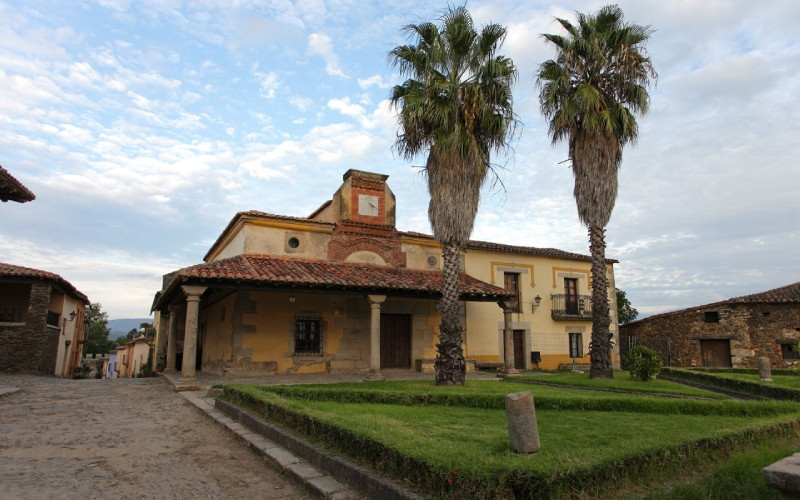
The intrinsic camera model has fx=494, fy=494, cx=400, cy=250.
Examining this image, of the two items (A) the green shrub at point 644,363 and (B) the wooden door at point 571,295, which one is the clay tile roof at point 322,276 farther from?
(B) the wooden door at point 571,295

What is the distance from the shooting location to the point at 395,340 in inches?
724

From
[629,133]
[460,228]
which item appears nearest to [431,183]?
[460,228]

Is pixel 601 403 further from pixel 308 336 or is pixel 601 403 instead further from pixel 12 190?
pixel 12 190

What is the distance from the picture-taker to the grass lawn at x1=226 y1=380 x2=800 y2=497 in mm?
3572

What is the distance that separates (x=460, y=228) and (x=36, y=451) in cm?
924

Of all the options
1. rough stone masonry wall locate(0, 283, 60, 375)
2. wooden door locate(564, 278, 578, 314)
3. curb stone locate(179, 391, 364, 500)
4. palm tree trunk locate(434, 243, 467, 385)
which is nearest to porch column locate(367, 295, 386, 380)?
palm tree trunk locate(434, 243, 467, 385)

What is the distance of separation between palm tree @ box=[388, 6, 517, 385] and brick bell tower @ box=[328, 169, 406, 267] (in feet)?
17.4

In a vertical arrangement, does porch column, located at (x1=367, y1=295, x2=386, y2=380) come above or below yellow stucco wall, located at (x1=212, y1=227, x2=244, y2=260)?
below

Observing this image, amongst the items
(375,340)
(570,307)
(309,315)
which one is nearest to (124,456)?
(375,340)

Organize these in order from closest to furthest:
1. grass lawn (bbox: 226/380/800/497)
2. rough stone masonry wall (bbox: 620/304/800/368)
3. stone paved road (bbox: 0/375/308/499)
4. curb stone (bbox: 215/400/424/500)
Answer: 1. grass lawn (bbox: 226/380/800/497)
2. curb stone (bbox: 215/400/424/500)
3. stone paved road (bbox: 0/375/308/499)
4. rough stone masonry wall (bbox: 620/304/800/368)

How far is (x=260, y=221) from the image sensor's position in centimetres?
1645

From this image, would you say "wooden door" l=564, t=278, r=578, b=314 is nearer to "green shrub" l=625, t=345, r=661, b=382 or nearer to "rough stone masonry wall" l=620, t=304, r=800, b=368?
"rough stone masonry wall" l=620, t=304, r=800, b=368

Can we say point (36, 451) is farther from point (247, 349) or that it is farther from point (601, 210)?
point (601, 210)

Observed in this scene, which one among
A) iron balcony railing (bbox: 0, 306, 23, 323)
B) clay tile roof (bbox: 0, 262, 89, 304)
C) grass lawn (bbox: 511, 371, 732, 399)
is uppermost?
clay tile roof (bbox: 0, 262, 89, 304)
